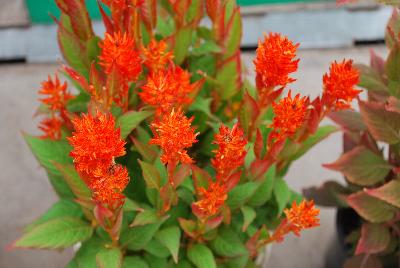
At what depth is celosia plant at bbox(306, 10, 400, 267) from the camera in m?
0.89

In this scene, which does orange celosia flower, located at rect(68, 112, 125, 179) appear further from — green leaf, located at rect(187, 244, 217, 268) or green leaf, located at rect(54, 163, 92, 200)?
green leaf, located at rect(187, 244, 217, 268)

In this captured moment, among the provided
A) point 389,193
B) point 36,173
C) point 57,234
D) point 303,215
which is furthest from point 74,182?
point 36,173

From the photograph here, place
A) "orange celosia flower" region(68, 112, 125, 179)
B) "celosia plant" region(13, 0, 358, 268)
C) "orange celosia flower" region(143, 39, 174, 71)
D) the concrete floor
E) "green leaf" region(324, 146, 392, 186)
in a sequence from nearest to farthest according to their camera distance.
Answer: "orange celosia flower" region(68, 112, 125, 179), "celosia plant" region(13, 0, 358, 268), "orange celosia flower" region(143, 39, 174, 71), "green leaf" region(324, 146, 392, 186), the concrete floor

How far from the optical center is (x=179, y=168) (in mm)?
742

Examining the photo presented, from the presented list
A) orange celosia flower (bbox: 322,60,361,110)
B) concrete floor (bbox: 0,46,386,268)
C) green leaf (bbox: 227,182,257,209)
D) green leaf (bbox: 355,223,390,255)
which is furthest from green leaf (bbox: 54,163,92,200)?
concrete floor (bbox: 0,46,386,268)

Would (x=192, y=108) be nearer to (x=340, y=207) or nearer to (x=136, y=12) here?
(x=136, y=12)

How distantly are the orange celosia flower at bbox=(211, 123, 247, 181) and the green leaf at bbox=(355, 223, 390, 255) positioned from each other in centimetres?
42

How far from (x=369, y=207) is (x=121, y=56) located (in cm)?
53

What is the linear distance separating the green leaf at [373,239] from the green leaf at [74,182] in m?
0.49

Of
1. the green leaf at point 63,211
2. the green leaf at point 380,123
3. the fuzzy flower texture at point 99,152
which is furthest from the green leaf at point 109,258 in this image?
the green leaf at point 380,123

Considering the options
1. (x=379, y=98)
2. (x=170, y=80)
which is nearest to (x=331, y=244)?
(x=379, y=98)

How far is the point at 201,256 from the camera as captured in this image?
0.87m

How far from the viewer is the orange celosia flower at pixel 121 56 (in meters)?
0.66

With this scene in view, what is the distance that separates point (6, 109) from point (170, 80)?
1241 millimetres
